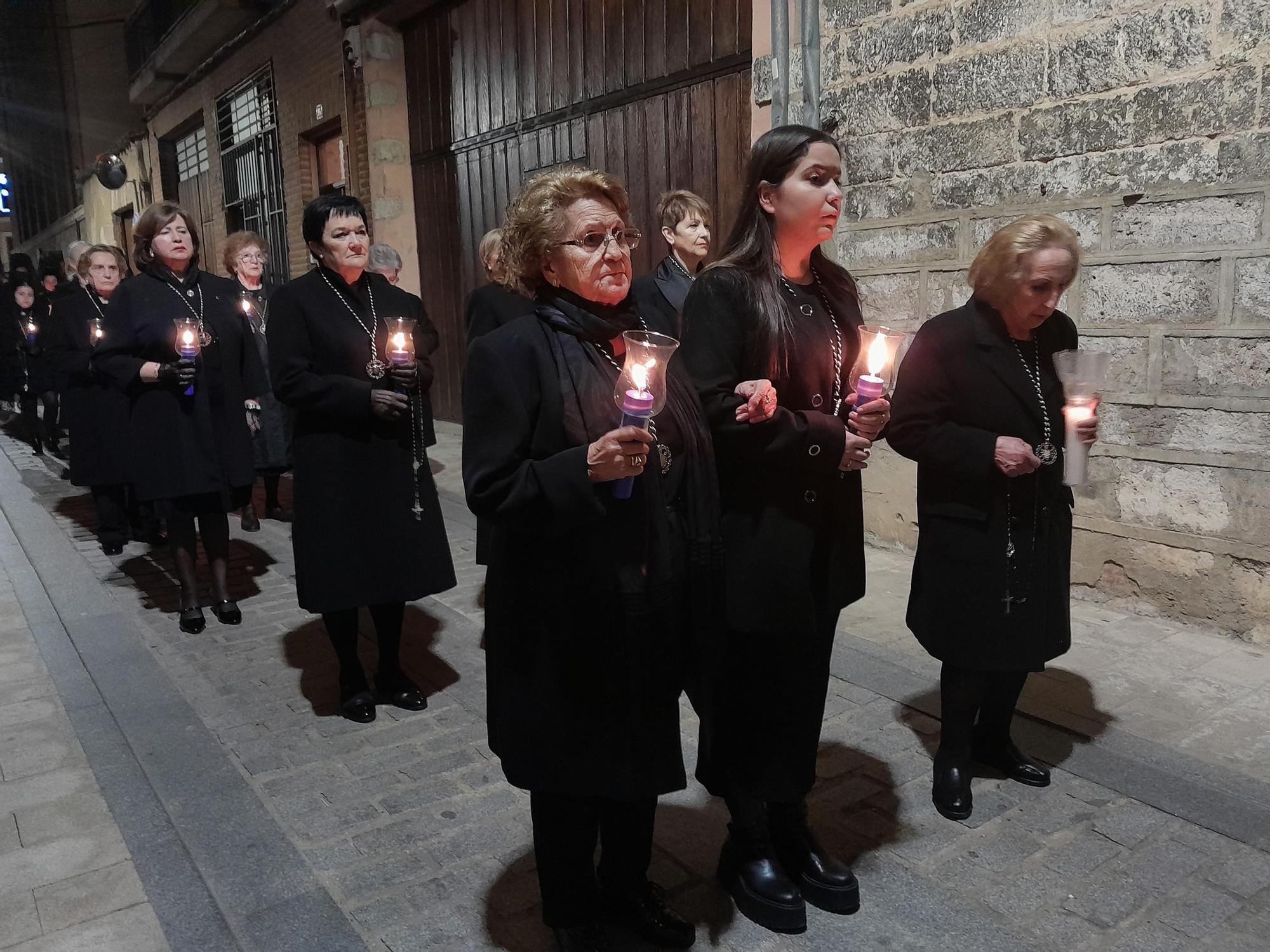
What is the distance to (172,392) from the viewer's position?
5.04 m

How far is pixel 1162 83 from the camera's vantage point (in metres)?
4.48

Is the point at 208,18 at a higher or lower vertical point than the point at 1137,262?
higher

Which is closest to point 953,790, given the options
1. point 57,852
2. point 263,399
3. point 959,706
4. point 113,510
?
point 959,706

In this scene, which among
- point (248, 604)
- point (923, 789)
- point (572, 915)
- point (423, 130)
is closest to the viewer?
point (572, 915)

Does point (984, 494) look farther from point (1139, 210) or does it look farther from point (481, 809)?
point (1139, 210)

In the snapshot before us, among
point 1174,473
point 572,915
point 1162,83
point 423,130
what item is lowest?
point 572,915

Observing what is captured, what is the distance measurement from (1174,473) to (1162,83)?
1.77 m

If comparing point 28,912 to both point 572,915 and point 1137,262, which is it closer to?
point 572,915

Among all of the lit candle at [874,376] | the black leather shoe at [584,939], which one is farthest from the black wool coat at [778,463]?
the black leather shoe at [584,939]

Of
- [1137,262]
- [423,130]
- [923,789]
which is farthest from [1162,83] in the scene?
[423,130]

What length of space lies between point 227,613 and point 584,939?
3464 millimetres

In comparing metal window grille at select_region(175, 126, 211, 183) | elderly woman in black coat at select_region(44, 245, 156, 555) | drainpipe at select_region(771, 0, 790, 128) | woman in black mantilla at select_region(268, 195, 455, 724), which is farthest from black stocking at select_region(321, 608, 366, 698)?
metal window grille at select_region(175, 126, 211, 183)

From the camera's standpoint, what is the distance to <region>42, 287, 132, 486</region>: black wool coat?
6.54m

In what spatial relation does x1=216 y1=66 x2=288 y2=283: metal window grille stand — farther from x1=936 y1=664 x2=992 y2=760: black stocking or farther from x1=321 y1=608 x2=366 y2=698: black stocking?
x1=936 y1=664 x2=992 y2=760: black stocking
